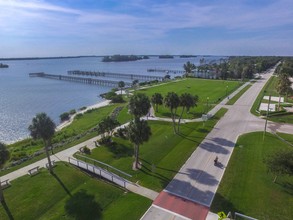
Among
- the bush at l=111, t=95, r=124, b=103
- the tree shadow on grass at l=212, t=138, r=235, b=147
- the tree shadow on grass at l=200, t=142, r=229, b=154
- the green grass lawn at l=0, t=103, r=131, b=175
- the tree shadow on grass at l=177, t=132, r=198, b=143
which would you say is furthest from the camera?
the bush at l=111, t=95, r=124, b=103

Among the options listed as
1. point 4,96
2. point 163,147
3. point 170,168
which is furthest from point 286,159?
point 4,96

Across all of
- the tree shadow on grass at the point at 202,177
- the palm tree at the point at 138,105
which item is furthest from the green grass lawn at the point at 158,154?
the palm tree at the point at 138,105

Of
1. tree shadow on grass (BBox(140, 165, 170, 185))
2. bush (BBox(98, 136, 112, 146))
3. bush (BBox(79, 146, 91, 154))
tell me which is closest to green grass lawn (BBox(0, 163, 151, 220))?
tree shadow on grass (BBox(140, 165, 170, 185))

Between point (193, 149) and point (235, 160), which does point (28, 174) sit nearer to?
point (193, 149)

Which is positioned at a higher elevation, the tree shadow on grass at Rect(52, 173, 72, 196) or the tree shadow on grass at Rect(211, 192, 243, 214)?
the tree shadow on grass at Rect(211, 192, 243, 214)

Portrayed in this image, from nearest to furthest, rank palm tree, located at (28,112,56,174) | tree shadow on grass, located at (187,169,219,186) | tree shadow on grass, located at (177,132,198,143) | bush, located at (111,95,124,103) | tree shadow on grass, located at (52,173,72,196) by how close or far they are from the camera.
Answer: tree shadow on grass, located at (52,173,72,196) → tree shadow on grass, located at (187,169,219,186) → palm tree, located at (28,112,56,174) → tree shadow on grass, located at (177,132,198,143) → bush, located at (111,95,124,103)

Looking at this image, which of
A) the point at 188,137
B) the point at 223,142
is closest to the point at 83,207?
the point at 188,137

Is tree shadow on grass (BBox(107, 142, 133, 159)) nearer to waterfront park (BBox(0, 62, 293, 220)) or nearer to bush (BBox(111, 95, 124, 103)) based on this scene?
waterfront park (BBox(0, 62, 293, 220))

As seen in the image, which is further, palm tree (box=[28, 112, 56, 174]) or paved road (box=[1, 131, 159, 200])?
palm tree (box=[28, 112, 56, 174])
